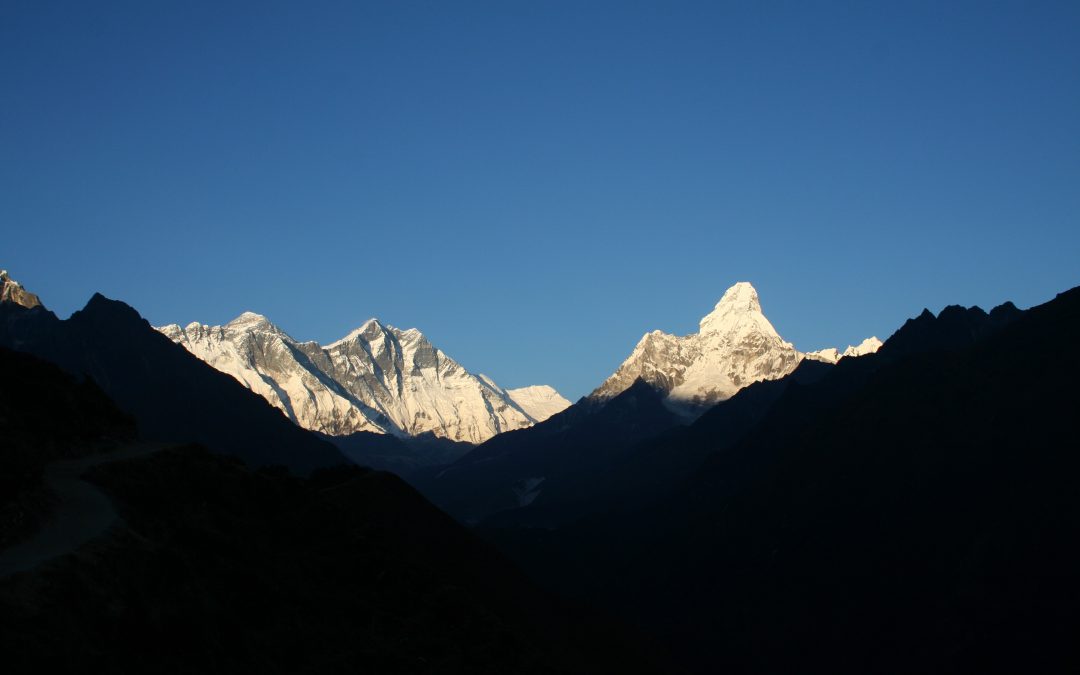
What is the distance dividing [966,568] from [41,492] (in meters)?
149

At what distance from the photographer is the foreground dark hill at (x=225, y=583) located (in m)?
49.0

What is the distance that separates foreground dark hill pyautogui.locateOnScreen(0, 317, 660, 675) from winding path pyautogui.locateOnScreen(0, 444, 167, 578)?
763 mm

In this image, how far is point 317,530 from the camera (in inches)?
3179

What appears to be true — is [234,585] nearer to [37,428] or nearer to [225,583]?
[225,583]

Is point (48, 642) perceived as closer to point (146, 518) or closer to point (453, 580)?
point (146, 518)

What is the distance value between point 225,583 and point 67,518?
8559mm

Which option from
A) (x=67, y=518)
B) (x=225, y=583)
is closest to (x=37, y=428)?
(x=67, y=518)

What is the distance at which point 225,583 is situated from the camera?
202 feet

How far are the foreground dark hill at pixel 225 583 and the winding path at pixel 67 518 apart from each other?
2.50 ft

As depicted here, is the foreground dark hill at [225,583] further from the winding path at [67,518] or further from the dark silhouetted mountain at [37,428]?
the winding path at [67,518]

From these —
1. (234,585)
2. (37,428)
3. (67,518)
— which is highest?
(37,428)

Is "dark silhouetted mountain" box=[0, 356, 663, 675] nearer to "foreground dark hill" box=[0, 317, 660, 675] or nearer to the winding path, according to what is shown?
"foreground dark hill" box=[0, 317, 660, 675]

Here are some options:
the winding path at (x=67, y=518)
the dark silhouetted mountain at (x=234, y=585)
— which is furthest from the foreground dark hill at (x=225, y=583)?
the winding path at (x=67, y=518)

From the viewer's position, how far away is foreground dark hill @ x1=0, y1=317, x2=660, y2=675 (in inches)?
1928
